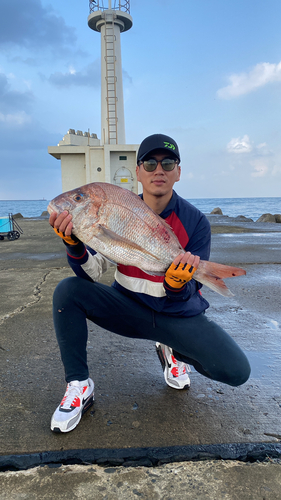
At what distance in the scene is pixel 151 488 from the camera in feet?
5.11

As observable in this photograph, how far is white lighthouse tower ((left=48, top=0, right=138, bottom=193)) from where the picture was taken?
1945 centimetres

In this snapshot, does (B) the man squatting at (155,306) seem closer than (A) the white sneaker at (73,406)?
No

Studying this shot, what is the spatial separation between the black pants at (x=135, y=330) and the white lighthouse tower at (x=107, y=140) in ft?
56.6

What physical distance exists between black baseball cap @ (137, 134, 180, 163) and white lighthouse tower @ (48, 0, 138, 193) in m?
17.0

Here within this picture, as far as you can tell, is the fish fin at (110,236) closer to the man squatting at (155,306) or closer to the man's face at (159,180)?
the man squatting at (155,306)

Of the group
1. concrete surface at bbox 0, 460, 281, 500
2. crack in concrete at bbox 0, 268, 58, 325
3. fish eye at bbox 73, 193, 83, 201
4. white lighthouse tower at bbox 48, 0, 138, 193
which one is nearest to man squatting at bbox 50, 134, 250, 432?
fish eye at bbox 73, 193, 83, 201

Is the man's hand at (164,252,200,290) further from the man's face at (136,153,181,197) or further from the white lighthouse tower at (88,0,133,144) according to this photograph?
the white lighthouse tower at (88,0,133,144)

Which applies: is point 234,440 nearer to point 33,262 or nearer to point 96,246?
point 96,246

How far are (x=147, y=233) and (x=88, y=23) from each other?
24.5 metres

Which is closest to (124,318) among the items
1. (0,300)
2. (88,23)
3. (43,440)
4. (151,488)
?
(43,440)

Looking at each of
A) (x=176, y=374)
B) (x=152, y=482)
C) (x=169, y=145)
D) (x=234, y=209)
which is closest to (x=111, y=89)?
(x=169, y=145)

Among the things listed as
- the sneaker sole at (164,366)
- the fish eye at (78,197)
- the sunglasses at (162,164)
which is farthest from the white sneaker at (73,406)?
the sunglasses at (162,164)

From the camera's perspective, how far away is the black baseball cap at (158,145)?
2387mm

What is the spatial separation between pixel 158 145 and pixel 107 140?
1901cm
